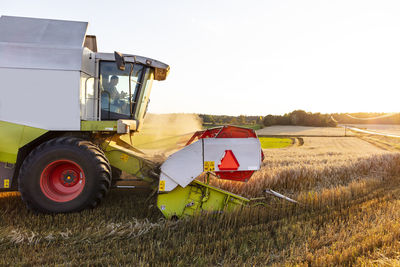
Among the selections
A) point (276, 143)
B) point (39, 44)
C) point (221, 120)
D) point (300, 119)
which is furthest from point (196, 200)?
point (300, 119)

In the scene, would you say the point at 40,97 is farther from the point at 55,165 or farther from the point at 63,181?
the point at 63,181

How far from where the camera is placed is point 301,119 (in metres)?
30.1

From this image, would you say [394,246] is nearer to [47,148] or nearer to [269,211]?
[269,211]

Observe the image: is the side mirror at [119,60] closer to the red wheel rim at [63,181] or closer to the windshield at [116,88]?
the windshield at [116,88]

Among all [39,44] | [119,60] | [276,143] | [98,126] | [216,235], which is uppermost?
[39,44]

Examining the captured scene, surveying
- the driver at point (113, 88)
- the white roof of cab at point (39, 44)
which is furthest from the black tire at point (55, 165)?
the white roof of cab at point (39, 44)

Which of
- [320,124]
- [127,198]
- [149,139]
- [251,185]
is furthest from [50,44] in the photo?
[320,124]

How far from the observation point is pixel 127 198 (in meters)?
4.54

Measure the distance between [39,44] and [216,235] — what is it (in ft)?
11.5

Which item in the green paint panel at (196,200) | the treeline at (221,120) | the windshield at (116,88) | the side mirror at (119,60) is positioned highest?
the side mirror at (119,60)

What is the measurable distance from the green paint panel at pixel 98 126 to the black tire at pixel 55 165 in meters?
0.30

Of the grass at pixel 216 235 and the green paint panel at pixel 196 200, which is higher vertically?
the green paint panel at pixel 196 200

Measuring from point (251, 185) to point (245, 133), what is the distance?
4.72 ft

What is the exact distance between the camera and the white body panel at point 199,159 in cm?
343
